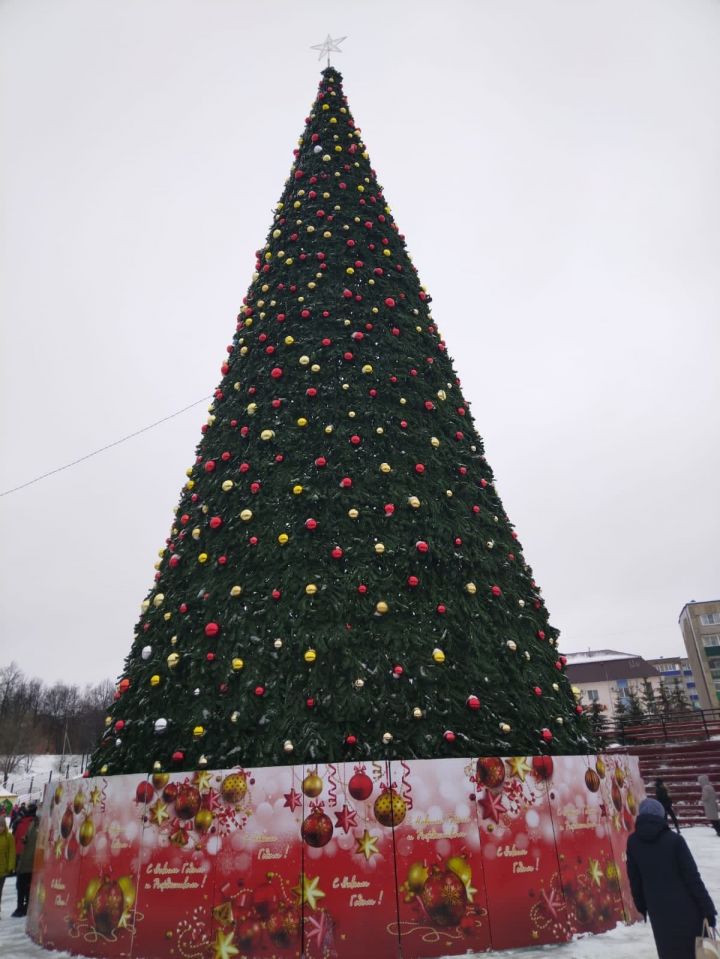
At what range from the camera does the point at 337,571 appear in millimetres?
6680

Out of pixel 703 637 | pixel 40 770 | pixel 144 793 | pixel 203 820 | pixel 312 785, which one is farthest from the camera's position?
pixel 703 637

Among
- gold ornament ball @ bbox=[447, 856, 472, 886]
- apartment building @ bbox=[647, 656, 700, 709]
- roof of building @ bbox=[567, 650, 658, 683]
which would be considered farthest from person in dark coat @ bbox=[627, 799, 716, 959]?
apartment building @ bbox=[647, 656, 700, 709]

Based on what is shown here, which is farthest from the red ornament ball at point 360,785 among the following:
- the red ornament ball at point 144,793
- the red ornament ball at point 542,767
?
the red ornament ball at point 144,793

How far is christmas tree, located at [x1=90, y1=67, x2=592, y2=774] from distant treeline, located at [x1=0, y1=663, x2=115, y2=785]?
231 feet

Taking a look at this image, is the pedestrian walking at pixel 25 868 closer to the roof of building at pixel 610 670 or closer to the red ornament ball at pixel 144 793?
the red ornament ball at pixel 144 793

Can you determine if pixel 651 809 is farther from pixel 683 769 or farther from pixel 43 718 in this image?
pixel 43 718

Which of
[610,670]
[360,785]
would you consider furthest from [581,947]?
[610,670]

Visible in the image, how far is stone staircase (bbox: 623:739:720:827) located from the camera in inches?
646

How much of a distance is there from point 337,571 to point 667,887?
3.98 metres

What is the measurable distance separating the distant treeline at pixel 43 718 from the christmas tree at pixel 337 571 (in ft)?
231

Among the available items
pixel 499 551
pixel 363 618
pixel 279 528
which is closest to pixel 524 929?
pixel 363 618

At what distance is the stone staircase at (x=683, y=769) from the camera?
16406 mm

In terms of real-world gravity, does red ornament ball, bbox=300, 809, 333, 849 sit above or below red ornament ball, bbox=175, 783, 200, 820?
below

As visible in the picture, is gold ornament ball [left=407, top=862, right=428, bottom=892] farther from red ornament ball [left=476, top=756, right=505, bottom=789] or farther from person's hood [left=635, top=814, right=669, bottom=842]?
person's hood [left=635, top=814, right=669, bottom=842]
